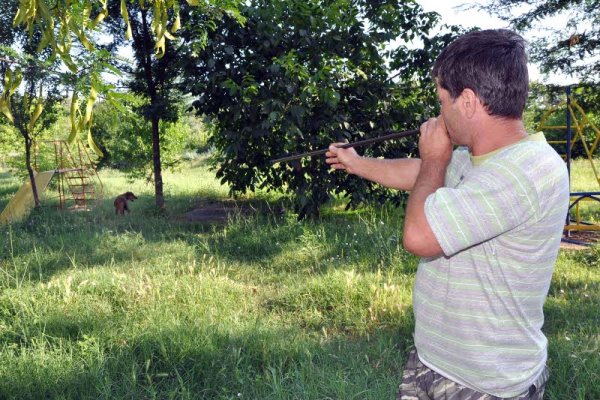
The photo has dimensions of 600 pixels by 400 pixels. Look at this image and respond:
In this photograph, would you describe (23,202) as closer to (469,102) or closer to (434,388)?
(434,388)

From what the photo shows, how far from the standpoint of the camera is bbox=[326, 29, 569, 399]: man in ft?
4.56

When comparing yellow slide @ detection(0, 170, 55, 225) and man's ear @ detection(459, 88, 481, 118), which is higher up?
man's ear @ detection(459, 88, 481, 118)

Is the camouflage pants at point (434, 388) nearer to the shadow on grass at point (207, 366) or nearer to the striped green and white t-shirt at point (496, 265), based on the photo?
the striped green and white t-shirt at point (496, 265)

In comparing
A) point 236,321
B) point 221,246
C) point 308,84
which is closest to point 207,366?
point 236,321

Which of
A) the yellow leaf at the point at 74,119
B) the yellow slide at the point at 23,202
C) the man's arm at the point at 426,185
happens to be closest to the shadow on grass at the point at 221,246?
the yellow leaf at the point at 74,119

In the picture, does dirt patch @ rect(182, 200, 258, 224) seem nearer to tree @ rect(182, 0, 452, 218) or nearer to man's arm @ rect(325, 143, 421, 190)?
tree @ rect(182, 0, 452, 218)

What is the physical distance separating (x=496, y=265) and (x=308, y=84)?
5692mm

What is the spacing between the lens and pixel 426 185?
1.56m

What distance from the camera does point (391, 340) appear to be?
141 inches

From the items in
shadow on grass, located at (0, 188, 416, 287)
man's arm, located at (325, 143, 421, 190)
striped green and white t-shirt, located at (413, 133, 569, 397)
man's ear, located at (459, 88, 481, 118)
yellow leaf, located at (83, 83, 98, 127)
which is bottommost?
shadow on grass, located at (0, 188, 416, 287)

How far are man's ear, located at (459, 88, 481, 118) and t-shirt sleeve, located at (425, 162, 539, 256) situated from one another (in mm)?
159

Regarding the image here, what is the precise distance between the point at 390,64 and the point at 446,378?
746 cm

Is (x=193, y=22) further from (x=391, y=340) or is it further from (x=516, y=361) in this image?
(x=516, y=361)

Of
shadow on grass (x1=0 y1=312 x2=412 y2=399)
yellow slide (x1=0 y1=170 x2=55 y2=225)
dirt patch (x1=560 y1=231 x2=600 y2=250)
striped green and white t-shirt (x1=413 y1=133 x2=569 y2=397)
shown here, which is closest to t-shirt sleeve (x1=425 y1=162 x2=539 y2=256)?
striped green and white t-shirt (x1=413 y1=133 x2=569 y2=397)
